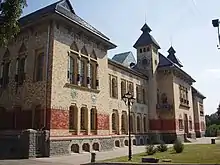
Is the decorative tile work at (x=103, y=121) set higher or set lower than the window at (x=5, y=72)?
lower

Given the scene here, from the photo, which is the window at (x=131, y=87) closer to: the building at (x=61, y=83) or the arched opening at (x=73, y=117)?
the building at (x=61, y=83)

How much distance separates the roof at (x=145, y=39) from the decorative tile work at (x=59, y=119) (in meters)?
23.3

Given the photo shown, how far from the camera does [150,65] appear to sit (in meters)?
40.1

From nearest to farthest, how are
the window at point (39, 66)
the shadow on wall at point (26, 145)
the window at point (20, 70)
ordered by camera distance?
the shadow on wall at point (26, 145)
the window at point (39, 66)
the window at point (20, 70)

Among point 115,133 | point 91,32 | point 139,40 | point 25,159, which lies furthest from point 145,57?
point 25,159

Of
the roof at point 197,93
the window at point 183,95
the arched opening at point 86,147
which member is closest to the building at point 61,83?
the arched opening at point 86,147

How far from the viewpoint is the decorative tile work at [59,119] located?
19827 millimetres

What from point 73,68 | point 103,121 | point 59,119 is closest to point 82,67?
point 73,68

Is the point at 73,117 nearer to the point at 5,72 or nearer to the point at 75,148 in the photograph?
the point at 75,148

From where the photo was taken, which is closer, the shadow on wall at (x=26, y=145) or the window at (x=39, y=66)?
the shadow on wall at (x=26, y=145)

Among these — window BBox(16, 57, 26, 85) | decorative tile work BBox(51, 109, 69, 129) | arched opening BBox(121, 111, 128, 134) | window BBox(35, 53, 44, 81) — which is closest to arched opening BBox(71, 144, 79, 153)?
decorative tile work BBox(51, 109, 69, 129)

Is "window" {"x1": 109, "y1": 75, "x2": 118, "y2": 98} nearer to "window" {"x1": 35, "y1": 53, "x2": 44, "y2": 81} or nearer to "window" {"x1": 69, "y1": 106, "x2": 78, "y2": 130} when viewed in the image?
"window" {"x1": 69, "y1": 106, "x2": 78, "y2": 130}

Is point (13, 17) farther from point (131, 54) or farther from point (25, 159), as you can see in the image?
point (131, 54)

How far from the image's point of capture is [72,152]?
21641 millimetres
